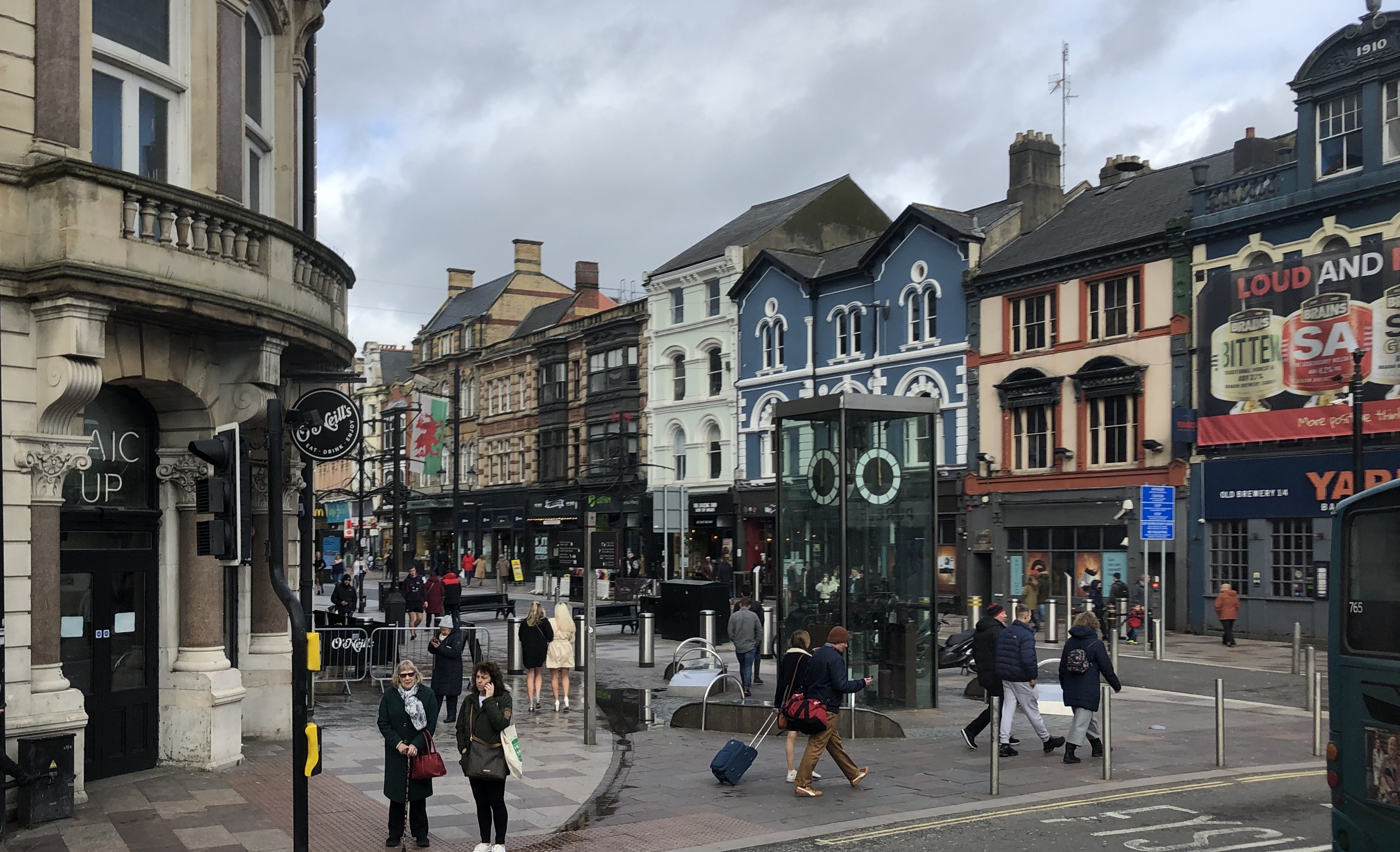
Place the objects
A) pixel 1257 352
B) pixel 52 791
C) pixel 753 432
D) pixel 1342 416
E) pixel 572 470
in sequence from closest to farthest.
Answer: pixel 52 791 → pixel 1342 416 → pixel 1257 352 → pixel 753 432 → pixel 572 470

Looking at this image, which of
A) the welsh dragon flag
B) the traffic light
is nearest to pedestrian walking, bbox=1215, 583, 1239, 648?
the welsh dragon flag

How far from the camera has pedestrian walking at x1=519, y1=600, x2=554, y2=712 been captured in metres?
18.5

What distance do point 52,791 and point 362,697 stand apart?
9.10 m

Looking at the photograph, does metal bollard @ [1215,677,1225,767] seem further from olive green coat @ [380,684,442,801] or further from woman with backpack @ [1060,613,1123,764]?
olive green coat @ [380,684,442,801]

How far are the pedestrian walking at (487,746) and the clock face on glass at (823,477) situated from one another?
8737mm

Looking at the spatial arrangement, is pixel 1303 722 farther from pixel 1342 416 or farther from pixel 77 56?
pixel 77 56

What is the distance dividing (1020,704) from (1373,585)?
22.9 feet

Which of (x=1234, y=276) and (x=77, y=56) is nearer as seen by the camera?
(x=77, y=56)

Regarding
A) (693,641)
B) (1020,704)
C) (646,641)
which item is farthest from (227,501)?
(646,641)

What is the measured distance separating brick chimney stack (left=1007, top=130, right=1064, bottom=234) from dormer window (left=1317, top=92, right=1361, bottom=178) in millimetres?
11775

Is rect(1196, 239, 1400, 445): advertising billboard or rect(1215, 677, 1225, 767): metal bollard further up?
rect(1196, 239, 1400, 445): advertising billboard

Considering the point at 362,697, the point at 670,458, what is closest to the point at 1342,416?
the point at 362,697

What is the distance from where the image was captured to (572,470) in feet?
201

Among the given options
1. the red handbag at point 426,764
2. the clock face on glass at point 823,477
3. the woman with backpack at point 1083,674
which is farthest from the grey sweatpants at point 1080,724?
the red handbag at point 426,764
